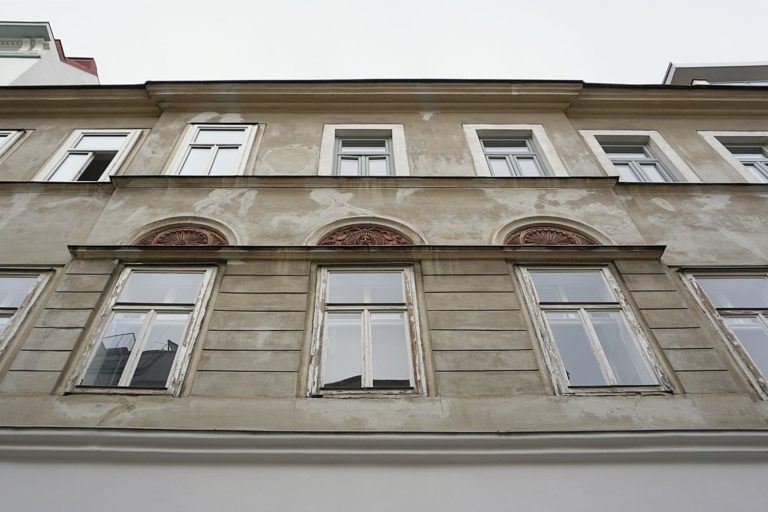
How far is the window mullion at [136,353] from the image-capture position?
513 centimetres

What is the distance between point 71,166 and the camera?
852cm

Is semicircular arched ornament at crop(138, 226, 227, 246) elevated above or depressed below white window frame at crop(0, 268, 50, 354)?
above

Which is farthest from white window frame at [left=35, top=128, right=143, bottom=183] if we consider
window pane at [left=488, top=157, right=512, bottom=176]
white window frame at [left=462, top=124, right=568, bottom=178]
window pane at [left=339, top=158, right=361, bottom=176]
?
window pane at [left=488, top=157, right=512, bottom=176]

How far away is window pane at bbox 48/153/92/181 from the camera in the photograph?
8.28m

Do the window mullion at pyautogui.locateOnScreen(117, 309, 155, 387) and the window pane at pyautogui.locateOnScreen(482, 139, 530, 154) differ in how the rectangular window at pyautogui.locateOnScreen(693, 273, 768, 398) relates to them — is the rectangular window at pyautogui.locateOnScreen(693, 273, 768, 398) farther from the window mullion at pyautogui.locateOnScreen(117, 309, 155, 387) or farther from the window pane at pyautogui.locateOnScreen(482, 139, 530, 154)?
the window mullion at pyautogui.locateOnScreen(117, 309, 155, 387)

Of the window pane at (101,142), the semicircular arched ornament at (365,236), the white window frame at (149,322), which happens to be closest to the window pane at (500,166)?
the semicircular arched ornament at (365,236)

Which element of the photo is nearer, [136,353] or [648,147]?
[136,353]

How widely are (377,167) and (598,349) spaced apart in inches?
184

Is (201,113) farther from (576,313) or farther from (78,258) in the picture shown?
(576,313)

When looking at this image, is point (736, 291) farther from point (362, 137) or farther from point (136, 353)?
point (136, 353)

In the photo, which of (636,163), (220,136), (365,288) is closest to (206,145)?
(220,136)

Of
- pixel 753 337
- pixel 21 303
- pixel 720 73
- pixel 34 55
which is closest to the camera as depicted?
pixel 753 337

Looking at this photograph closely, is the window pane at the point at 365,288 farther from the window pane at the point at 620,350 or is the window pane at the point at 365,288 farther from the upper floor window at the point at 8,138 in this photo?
the upper floor window at the point at 8,138

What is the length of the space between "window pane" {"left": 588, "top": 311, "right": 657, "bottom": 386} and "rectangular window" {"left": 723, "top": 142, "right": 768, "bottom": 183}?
499 centimetres
